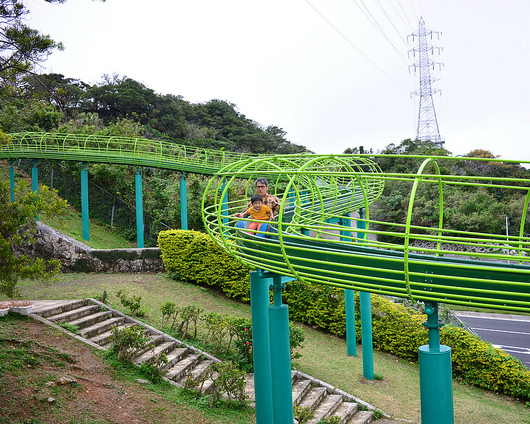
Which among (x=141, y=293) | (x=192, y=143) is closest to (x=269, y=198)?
(x=141, y=293)

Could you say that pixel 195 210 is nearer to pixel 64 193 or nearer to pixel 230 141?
pixel 64 193

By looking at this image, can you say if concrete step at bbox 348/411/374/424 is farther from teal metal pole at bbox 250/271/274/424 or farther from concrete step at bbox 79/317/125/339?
concrete step at bbox 79/317/125/339

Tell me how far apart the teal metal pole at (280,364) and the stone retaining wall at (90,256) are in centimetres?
973

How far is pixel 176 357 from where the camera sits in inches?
346

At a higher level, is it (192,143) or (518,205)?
(192,143)

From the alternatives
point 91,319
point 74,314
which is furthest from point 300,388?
point 74,314

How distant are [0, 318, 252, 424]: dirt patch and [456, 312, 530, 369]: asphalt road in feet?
35.1

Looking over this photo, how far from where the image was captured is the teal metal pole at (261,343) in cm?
628

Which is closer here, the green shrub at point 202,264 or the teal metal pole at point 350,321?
the teal metal pole at point 350,321

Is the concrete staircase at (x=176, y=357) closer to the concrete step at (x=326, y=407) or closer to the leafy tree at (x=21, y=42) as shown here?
the concrete step at (x=326, y=407)

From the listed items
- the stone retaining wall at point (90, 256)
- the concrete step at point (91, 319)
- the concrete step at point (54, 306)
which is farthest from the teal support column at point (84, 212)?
the concrete step at point (91, 319)

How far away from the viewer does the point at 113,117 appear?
34.2 m

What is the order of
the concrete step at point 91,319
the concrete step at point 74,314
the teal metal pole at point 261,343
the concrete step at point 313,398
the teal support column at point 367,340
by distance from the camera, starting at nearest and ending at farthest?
the teal metal pole at point 261,343
the concrete step at point 313,398
the concrete step at point 74,314
the concrete step at point 91,319
the teal support column at point 367,340

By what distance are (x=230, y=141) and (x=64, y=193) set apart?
16.1 meters
